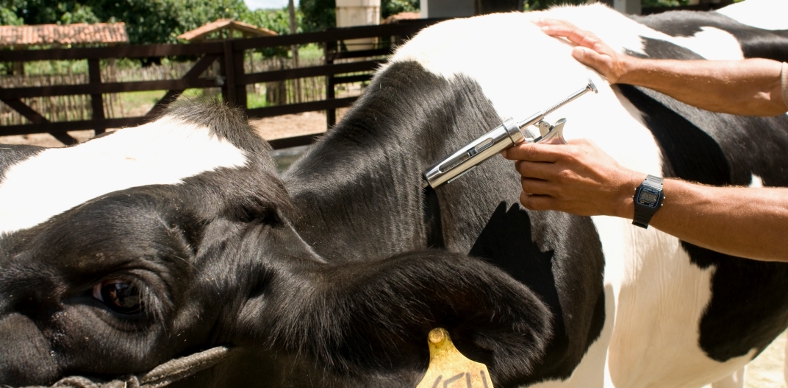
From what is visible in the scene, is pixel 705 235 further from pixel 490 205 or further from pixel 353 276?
pixel 353 276

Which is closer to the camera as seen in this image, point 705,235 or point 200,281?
point 200,281

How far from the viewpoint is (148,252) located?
1290 millimetres

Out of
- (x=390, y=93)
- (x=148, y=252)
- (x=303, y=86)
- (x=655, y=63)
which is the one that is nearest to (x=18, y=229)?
(x=148, y=252)

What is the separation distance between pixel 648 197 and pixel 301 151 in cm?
715

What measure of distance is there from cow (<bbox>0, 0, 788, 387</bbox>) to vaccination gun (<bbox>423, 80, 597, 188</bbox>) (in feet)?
0.46

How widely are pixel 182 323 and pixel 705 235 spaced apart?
3.99 ft

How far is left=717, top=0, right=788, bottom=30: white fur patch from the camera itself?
121 inches

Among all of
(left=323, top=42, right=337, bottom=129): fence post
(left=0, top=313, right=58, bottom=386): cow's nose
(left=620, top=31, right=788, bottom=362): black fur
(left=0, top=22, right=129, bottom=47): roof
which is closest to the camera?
(left=0, top=313, right=58, bottom=386): cow's nose

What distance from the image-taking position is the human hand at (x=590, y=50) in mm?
2125

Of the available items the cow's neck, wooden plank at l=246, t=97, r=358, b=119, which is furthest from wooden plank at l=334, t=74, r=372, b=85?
the cow's neck

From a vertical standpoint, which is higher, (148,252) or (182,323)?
(148,252)

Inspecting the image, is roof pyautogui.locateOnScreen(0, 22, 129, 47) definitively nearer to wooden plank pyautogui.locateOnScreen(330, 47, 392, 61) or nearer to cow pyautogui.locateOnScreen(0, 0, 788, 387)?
wooden plank pyautogui.locateOnScreen(330, 47, 392, 61)

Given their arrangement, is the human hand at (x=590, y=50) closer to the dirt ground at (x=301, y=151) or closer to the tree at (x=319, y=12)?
the dirt ground at (x=301, y=151)

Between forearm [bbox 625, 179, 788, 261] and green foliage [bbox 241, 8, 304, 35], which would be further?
green foliage [bbox 241, 8, 304, 35]
